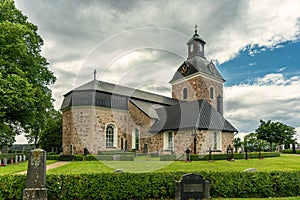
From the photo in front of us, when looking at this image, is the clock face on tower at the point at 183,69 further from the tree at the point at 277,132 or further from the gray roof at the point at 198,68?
the tree at the point at 277,132

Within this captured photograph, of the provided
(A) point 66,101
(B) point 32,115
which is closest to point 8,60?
(B) point 32,115

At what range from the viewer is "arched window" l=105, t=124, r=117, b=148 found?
81.7 feet

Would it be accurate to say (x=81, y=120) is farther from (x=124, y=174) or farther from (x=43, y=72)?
(x=124, y=174)

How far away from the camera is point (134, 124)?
85.7 ft

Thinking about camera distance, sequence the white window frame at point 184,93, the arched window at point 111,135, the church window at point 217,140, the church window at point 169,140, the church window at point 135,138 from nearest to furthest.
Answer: the church window at point 217,140
the church window at point 169,140
the arched window at point 111,135
the church window at point 135,138
the white window frame at point 184,93

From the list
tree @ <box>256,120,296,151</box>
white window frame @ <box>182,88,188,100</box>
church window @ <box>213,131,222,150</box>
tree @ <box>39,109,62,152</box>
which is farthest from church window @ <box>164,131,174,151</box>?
tree @ <box>256,120,296,151</box>

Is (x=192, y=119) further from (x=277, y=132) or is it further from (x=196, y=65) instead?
(x=277, y=132)

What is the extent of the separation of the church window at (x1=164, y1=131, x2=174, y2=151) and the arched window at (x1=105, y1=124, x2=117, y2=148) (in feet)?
18.8

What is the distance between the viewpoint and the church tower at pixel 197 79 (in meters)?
32.6

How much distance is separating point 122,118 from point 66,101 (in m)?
5.81

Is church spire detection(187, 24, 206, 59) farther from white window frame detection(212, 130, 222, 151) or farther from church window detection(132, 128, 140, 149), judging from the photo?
white window frame detection(212, 130, 222, 151)

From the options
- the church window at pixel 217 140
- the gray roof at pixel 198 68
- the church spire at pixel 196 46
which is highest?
the church spire at pixel 196 46

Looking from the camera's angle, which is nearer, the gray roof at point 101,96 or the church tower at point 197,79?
the gray roof at point 101,96

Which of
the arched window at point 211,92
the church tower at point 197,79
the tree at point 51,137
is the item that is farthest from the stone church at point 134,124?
the arched window at point 211,92
